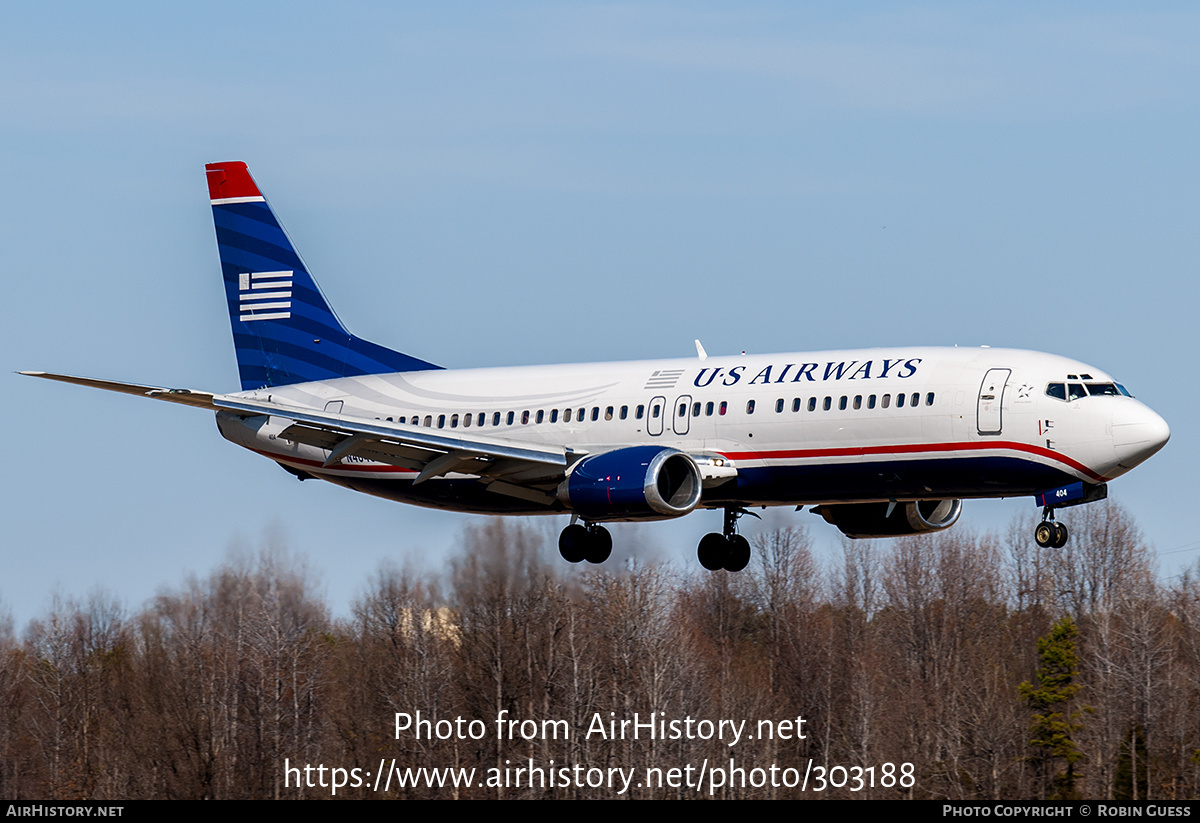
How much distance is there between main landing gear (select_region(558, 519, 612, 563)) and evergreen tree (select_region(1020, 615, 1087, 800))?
136 ft

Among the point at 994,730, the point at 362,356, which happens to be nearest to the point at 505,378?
the point at 362,356

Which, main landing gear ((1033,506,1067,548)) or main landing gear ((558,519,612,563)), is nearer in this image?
main landing gear ((1033,506,1067,548))

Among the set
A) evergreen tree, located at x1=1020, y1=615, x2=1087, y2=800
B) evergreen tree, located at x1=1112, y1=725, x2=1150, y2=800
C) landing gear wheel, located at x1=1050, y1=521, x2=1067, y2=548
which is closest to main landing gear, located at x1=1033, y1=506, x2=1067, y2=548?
landing gear wheel, located at x1=1050, y1=521, x2=1067, y2=548

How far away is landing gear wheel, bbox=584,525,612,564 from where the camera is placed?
45.2 metres

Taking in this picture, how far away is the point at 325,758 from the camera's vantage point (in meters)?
75.7

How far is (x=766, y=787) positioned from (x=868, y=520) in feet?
92.2

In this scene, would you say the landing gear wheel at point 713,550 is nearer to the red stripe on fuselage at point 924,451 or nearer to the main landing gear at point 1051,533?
the red stripe on fuselage at point 924,451

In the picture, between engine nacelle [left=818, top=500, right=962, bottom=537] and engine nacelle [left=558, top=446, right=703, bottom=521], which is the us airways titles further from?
engine nacelle [left=818, top=500, right=962, bottom=537]

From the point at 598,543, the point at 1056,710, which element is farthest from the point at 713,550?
the point at 1056,710

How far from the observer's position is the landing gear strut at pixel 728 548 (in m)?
46.7

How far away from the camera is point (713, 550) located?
46.8 metres

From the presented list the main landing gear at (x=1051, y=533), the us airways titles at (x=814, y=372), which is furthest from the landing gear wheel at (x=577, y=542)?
the main landing gear at (x=1051, y=533)

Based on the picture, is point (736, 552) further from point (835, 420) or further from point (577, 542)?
point (835, 420)

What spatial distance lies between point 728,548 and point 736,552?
240 mm
